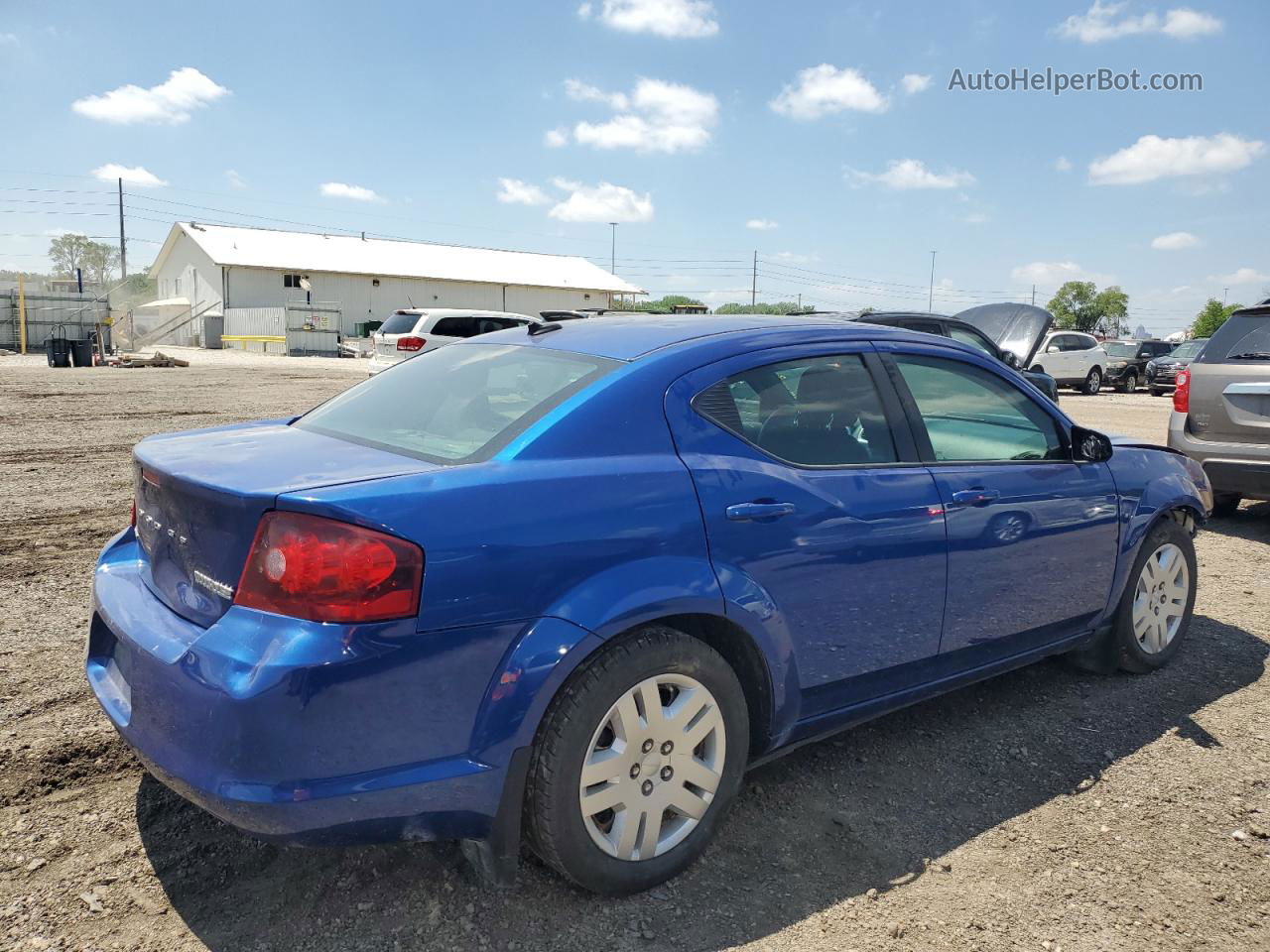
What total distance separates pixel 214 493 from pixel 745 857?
1.82 metres

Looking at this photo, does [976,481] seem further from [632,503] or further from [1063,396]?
[1063,396]

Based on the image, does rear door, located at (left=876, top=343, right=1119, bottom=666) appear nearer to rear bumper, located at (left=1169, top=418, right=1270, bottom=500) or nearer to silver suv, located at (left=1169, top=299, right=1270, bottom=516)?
rear bumper, located at (left=1169, top=418, right=1270, bottom=500)

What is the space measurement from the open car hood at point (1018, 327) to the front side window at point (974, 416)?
7.27 m

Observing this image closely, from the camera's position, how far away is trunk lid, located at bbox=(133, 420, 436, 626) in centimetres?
227

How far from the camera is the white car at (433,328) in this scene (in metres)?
21.7

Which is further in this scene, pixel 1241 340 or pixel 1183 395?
pixel 1183 395

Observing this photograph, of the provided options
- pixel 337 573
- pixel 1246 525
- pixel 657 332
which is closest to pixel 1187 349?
pixel 1246 525

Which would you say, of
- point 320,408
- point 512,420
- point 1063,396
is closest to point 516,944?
point 512,420

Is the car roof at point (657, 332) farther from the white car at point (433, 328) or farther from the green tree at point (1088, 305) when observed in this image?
the green tree at point (1088, 305)

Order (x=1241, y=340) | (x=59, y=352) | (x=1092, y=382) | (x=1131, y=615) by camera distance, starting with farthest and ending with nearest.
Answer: (x=1092, y=382), (x=59, y=352), (x=1241, y=340), (x=1131, y=615)

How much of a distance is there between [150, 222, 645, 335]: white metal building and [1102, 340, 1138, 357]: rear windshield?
3283 cm

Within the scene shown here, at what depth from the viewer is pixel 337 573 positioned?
2117 millimetres

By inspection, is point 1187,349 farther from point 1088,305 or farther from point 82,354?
point 1088,305

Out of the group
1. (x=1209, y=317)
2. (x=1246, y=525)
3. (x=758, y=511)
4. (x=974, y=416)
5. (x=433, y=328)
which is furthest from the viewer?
(x=1209, y=317)
